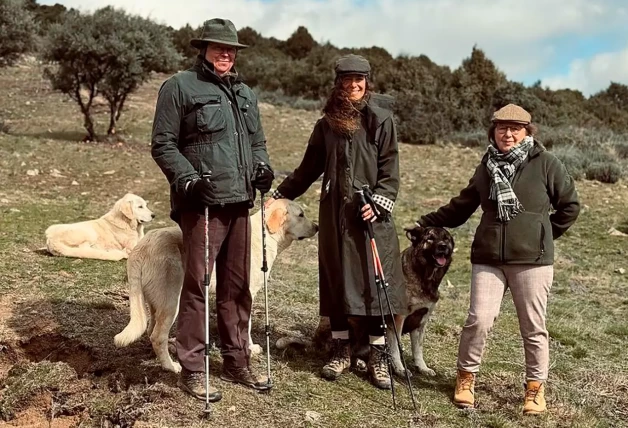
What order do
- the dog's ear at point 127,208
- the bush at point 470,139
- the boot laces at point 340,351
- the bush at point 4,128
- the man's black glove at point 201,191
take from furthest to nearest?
the bush at point 470,139 → the bush at point 4,128 → the dog's ear at point 127,208 → the boot laces at point 340,351 → the man's black glove at point 201,191

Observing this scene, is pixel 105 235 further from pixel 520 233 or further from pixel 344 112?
pixel 520 233

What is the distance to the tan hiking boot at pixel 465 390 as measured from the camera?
4402mm

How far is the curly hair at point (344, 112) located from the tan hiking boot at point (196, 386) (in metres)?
1.85

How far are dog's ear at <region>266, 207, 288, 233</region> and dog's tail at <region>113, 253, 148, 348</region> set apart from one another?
3.57 ft

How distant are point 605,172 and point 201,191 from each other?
12854 millimetres

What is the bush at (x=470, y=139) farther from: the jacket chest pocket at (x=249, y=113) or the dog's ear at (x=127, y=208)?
the jacket chest pocket at (x=249, y=113)

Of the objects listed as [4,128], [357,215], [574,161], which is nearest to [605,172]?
[574,161]

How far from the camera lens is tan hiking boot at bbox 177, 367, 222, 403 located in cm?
397

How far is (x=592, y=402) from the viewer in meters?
4.63

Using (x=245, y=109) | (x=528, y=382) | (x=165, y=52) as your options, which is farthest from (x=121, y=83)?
(x=528, y=382)

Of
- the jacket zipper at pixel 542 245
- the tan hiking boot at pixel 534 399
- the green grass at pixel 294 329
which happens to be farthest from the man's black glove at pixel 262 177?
the tan hiking boot at pixel 534 399

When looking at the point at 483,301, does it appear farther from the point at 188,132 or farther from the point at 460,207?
the point at 188,132

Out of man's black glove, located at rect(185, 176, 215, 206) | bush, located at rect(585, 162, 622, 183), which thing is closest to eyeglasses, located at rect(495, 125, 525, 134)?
man's black glove, located at rect(185, 176, 215, 206)

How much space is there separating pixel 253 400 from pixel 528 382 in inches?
73.3
